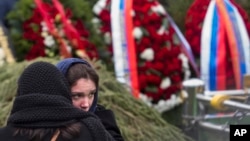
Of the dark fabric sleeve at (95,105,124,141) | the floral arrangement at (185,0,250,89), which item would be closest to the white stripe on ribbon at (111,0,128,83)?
the floral arrangement at (185,0,250,89)

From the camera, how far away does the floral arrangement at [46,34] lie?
6.56 m

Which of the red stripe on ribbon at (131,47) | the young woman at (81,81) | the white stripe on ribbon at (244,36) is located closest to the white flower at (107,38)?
the red stripe on ribbon at (131,47)

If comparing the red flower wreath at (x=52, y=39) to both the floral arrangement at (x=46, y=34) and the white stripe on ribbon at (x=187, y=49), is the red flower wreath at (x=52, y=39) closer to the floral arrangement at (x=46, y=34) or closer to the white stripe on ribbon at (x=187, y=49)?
the floral arrangement at (x=46, y=34)

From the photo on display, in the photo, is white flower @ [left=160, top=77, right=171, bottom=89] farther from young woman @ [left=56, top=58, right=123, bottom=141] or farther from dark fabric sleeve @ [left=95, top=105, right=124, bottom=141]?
young woman @ [left=56, top=58, right=123, bottom=141]

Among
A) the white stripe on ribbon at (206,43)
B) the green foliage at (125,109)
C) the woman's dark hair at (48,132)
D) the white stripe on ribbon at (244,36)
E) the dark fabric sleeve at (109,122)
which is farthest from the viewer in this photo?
the white stripe on ribbon at (244,36)

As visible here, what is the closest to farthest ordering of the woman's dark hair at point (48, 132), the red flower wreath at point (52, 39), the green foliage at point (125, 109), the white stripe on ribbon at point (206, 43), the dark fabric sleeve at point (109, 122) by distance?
the woman's dark hair at point (48, 132)
the dark fabric sleeve at point (109, 122)
the green foliage at point (125, 109)
the red flower wreath at point (52, 39)
the white stripe on ribbon at point (206, 43)

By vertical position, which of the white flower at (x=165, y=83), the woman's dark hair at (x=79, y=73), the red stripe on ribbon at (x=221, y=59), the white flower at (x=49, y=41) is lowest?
the white flower at (x=165, y=83)

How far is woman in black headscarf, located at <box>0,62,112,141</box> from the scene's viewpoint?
266cm

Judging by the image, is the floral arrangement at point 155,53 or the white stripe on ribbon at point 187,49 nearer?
the floral arrangement at point 155,53

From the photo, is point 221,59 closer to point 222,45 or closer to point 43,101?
point 222,45

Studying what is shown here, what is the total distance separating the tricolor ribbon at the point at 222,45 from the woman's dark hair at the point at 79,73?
370cm

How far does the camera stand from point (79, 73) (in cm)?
307

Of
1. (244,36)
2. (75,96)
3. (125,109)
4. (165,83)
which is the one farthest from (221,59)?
(75,96)

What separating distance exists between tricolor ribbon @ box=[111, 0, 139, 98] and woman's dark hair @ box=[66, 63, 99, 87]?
360 centimetres
